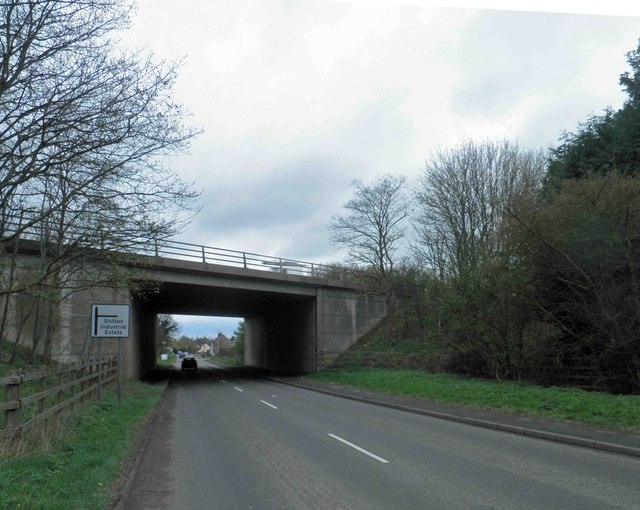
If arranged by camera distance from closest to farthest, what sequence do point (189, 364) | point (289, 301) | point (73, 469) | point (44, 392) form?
point (73, 469) → point (44, 392) → point (289, 301) → point (189, 364)

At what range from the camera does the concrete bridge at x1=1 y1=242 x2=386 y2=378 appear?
81.9 ft

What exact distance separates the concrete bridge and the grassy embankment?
1303 cm

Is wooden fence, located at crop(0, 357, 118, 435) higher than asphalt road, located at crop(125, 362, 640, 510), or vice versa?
wooden fence, located at crop(0, 357, 118, 435)

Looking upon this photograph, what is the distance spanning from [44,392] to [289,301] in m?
31.5

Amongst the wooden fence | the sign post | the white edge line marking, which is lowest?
the white edge line marking

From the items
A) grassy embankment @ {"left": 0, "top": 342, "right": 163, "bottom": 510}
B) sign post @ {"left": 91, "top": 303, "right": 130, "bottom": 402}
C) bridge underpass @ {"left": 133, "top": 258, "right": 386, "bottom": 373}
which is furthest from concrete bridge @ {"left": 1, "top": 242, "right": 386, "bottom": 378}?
grassy embankment @ {"left": 0, "top": 342, "right": 163, "bottom": 510}

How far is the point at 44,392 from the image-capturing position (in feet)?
30.1

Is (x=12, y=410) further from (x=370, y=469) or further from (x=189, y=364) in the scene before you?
(x=189, y=364)

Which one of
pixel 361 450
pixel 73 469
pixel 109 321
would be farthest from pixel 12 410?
pixel 109 321

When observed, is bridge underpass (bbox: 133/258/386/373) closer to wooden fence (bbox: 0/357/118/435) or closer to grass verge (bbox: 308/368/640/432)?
grass verge (bbox: 308/368/640/432)

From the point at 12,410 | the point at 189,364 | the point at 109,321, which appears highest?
the point at 109,321

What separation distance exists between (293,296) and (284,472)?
28680mm

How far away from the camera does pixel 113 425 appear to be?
12.1 meters

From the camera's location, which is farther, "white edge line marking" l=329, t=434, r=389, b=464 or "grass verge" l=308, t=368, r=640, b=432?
"grass verge" l=308, t=368, r=640, b=432
